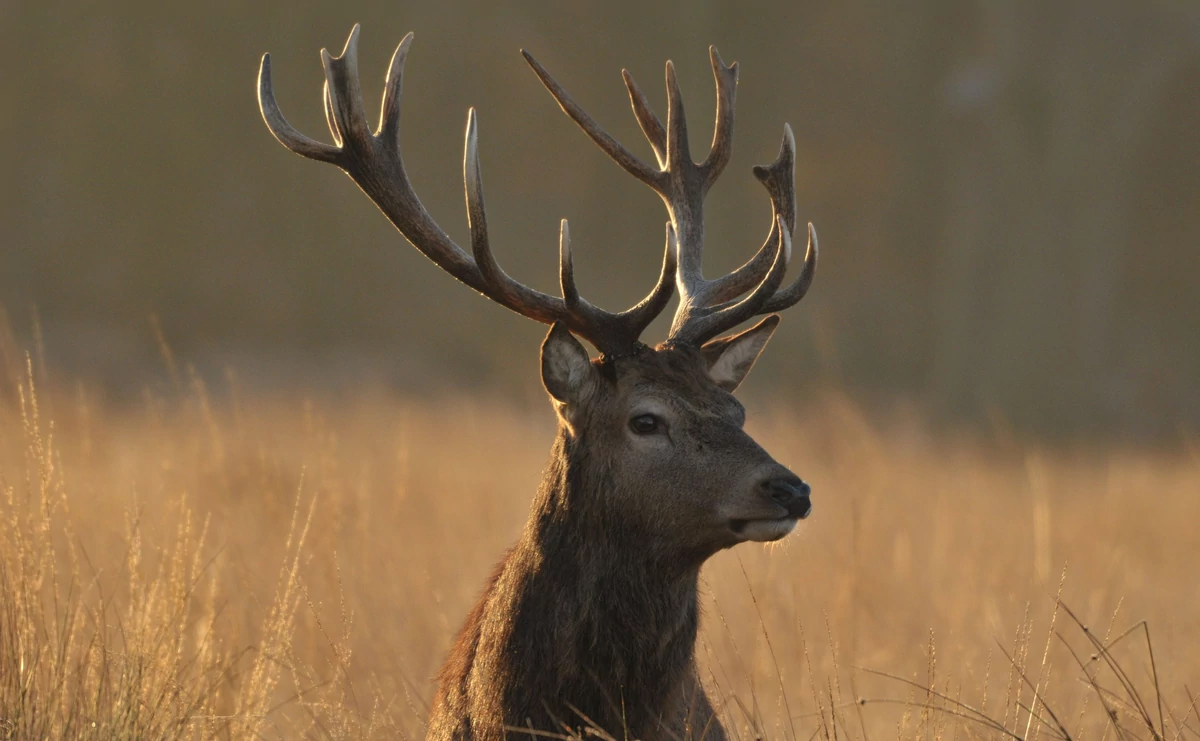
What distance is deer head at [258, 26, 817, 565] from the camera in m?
3.68

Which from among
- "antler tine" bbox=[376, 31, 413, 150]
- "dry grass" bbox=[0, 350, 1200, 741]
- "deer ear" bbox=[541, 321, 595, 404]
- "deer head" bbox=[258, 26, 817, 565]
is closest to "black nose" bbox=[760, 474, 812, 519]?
"deer head" bbox=[258, 26, 817, 565]

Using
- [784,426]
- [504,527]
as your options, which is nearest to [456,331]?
[784,426]

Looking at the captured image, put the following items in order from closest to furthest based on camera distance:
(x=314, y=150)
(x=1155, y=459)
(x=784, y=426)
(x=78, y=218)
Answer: (x=314, y=150) < (x=784, y=426) < (x=1155, y=459) < (x=78, y=218)

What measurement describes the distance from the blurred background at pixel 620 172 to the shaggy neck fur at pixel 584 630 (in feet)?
71.7

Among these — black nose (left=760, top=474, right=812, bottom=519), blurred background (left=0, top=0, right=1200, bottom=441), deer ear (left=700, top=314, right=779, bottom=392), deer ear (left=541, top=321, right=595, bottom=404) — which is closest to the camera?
black nose (left=760, top=474, right=812, bottom=519)

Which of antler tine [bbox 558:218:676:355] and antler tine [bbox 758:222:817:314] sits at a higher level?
antler tine [bbox 758:222:817:314]

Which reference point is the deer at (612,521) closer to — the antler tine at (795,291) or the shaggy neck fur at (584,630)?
the shaggy neck fur at (584,630)

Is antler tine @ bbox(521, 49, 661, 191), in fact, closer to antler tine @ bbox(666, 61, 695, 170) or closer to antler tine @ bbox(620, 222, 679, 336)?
antler tine @ bbox(666, 61, 695, 170)

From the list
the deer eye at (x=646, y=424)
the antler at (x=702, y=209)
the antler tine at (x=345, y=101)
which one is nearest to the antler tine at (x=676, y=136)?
the antler at (x=702, y=209)

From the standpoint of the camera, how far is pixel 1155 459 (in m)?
15.2

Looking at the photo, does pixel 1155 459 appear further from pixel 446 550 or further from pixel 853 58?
pixel 853 58

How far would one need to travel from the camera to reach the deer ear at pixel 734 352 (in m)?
4.24

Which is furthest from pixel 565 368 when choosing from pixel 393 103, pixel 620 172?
pixel 620 172

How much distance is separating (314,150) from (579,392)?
1100 millimetres
